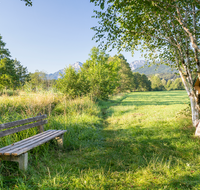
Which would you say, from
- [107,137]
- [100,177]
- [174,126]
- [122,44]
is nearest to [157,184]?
Result: [100,177]

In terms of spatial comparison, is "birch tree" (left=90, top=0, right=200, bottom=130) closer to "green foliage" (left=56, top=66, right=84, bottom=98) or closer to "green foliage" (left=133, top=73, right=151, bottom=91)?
"green foliage" (left=56, top=66, right=84, bottom=98)

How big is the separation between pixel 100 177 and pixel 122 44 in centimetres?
527

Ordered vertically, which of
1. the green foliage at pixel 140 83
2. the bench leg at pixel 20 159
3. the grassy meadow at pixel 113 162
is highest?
the green foliage at pixel 140 83

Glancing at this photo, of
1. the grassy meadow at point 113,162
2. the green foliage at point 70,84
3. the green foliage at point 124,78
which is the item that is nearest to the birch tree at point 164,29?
the grassy meadow at point 113,162

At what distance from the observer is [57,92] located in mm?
11438

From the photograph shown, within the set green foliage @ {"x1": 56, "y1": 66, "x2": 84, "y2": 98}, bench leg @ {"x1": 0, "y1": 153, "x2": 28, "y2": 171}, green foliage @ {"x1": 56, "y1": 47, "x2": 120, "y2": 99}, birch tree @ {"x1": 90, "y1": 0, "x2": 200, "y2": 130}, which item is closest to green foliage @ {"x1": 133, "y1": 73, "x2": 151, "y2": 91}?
green foliage @ {"x1": 56, "y1": 47, "x2": 120, "y2": 99}

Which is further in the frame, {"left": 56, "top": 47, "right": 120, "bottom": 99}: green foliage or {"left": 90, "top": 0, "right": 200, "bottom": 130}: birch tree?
{"left": 56, "top": 47, "right": 120, "bottom": 99}: green foliage

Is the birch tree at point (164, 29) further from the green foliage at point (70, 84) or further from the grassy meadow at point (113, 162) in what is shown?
the green foliage at point (70, 84)

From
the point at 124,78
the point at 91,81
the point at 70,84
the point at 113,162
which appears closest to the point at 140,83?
the point at 124,78

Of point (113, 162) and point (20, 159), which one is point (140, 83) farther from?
point (20, 159)

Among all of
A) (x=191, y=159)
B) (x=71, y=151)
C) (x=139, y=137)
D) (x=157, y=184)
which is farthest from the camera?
(x=139, y=137)

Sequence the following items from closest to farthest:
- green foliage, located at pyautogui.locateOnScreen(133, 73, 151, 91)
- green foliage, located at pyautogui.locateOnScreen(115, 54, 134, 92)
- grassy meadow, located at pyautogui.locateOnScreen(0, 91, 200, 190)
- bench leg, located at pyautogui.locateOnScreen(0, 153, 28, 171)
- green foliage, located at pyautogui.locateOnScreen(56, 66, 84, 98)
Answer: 1. grassy meadow, located at pyautogui.locateOnScreen(0, 91, 200, 190)
2. bench leg, located at pyautogui.locateOnScreen(0, 153, 28, 171)
3. green foliage, located at pyautogui.locateOnScreen(56, 66, 84, 98)
4. green foliage, located at pyautogui.locateOnScreen(115, 54, 134, 92)
5. green foliage, located at pyautogui.locateOnScreen(133, 73, 151, 91)

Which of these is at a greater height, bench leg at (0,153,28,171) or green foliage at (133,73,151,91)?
green foliage at (133,73,151,91)

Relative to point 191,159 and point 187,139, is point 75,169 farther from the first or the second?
point 187,139
